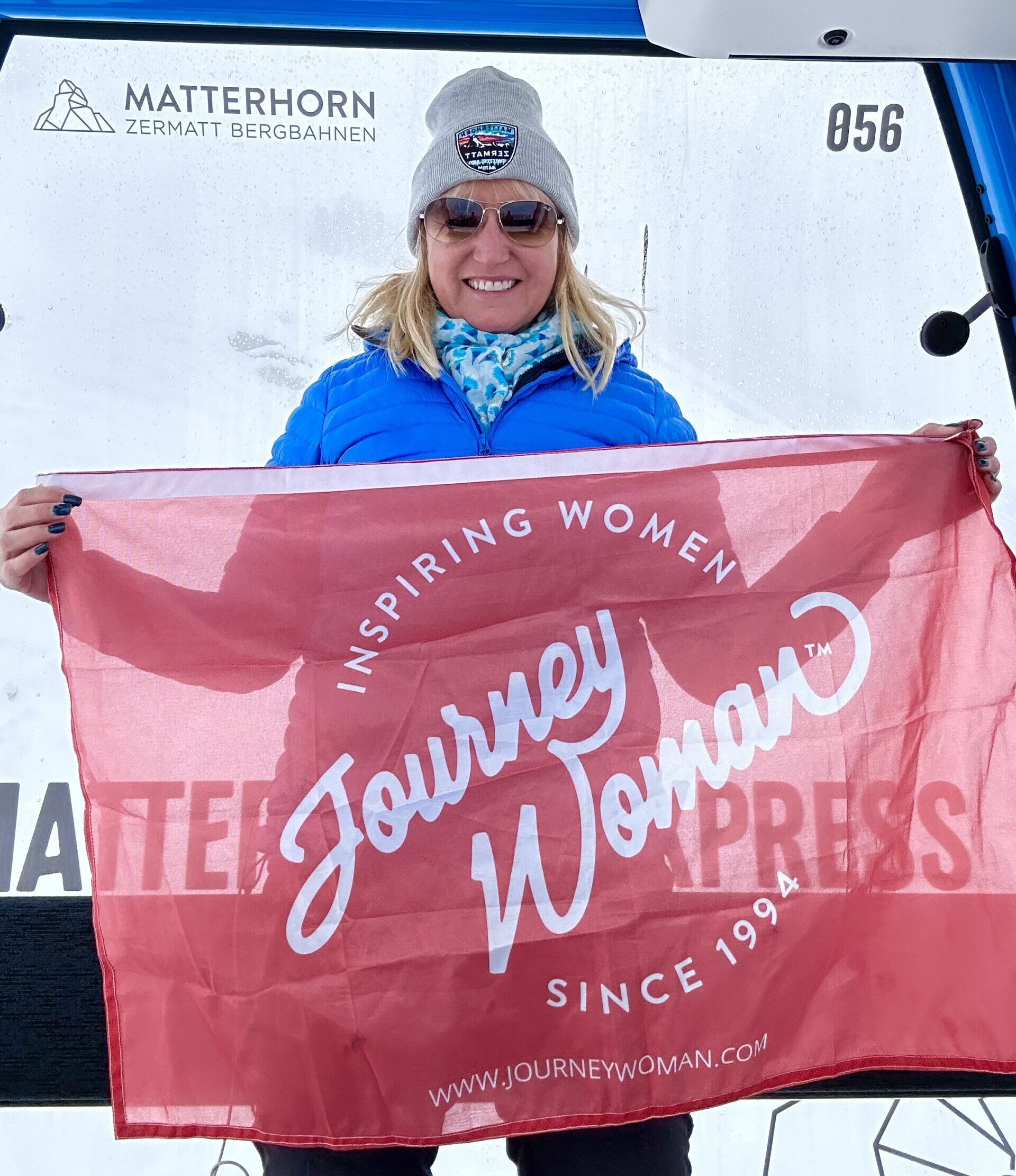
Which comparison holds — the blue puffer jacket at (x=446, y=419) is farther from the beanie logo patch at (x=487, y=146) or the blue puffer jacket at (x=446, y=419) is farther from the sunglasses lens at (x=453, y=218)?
the beanie logo patch at (x=487, y=146)

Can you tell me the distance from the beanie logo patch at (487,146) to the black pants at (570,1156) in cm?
158

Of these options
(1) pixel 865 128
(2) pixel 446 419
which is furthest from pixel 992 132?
(2) pixel 446 419

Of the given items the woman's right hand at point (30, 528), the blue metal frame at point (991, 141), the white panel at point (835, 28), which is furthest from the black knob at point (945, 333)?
the woman's right hand at point (30, 528)

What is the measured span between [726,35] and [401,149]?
0.90 meters

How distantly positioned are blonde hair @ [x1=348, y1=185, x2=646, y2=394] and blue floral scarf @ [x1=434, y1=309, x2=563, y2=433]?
2 cm

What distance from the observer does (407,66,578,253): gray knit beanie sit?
1.97 m

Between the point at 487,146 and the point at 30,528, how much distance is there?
3.32 feet

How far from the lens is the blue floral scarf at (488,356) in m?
1.96

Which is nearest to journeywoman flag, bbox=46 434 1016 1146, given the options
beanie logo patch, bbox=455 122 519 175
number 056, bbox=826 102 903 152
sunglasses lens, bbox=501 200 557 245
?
sunglasses lens, bbox=501 200 557 245

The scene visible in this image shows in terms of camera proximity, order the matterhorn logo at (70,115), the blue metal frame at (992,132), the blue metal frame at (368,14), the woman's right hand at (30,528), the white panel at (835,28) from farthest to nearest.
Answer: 1. the matterhorn logo at (70,115)
2. the blue metal frame at (992,132)
3. the blue metal frame at (368,14)
4. the white panel at (835,28)
5. the woman's right hand at (30,528)

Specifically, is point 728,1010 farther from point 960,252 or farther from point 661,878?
point 960,252

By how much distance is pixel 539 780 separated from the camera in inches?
69.5

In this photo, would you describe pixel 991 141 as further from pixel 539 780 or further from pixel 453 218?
pixel 539 780

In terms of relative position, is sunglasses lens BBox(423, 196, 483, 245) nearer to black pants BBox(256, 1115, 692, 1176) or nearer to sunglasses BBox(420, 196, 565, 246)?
sunglasses BBox(420, 196, 565, 246)
